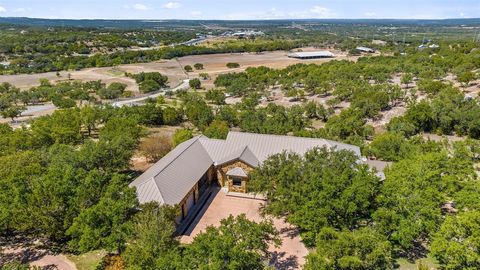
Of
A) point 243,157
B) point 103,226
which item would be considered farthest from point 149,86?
point 103,226

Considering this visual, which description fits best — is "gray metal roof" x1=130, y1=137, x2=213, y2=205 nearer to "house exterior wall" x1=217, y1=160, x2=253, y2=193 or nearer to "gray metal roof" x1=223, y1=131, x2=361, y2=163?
"house exterior wall" x1=217, y1=160, x2=253, y2=193

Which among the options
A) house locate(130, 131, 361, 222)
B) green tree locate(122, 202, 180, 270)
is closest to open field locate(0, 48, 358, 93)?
house locate(130, 131, 361, 222)

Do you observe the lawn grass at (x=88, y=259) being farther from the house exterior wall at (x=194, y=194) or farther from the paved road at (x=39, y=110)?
the paved road at (x=39, y=110)

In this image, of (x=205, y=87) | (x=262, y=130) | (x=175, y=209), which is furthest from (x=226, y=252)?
(x=205, y=87)

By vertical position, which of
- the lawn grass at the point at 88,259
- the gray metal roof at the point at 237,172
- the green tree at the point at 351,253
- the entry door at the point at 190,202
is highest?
the green tree at the point at 351,253

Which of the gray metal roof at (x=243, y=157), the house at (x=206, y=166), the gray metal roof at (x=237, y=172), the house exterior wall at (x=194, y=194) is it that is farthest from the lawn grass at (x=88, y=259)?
the gray metal roof at (x=243, y=157)

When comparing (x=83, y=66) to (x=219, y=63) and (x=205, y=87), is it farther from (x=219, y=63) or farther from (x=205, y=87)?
(x=205, y=87)

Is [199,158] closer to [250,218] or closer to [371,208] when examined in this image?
[250,218]
